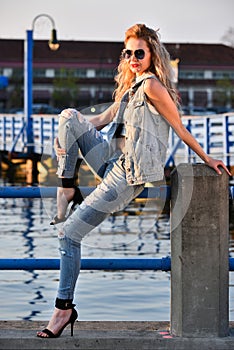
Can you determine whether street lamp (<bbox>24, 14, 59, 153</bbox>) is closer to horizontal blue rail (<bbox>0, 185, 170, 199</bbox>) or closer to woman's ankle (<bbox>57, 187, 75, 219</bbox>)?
horizontal blue rail (<bbox>0, 185, 170, 199</bbox>)

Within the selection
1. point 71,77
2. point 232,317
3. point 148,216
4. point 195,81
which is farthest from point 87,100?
point 232,317

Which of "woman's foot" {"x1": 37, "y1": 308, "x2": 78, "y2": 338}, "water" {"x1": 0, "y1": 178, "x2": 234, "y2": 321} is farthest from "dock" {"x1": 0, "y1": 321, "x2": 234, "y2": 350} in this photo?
"water" {"x1": 0, "y1": 178, "x2": 234, "y2": 321}

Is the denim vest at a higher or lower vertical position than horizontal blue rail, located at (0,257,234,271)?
higher

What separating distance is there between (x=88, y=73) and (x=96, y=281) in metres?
98.7

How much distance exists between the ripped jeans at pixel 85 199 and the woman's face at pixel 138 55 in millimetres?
373

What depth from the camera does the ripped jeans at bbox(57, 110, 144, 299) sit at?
18.0 ft

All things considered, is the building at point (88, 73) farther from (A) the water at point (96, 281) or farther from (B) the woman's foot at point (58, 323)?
(B) the woman's foot at point (58, 323)

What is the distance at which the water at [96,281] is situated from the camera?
830 cm

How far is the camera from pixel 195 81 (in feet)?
351

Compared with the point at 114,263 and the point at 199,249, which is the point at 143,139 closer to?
the point at 199,249

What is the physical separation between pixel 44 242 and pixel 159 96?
316 inches

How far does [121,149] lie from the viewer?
559 cm

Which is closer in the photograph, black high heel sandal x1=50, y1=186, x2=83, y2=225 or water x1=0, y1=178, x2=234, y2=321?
black high heel sandal x1=50, y1=186, x2=83, y2=225

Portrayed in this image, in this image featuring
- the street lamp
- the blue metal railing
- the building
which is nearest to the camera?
the blue metal railing
